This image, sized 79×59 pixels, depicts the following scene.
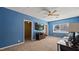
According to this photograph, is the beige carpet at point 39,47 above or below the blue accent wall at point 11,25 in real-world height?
below

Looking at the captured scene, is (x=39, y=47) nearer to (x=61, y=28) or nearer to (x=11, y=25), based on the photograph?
(x=61, y=28)

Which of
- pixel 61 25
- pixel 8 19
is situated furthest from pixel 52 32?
pixel 8 19

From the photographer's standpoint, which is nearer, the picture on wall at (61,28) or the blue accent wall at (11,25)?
the picture on wall at (61,28)

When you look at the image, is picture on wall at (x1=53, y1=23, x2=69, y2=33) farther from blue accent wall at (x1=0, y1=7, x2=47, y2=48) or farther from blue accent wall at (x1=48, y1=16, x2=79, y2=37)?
blue accent wall at (x1=0, y1=7, x2=47, y2=48)

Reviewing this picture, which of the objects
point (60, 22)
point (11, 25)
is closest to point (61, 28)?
point (60, 22)

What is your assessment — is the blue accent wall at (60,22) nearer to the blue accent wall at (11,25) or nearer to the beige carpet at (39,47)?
the beige carpet at (39,47)

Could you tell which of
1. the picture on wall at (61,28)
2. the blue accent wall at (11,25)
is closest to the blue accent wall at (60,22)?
the picture on wall at (61,28)

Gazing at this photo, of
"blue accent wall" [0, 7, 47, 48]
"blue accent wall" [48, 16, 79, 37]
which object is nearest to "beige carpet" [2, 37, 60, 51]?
"blue accent wall" [48, 16, 79, 37]

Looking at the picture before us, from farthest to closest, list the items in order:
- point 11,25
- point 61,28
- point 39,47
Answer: point 11,25
point 39,47
point 61,28

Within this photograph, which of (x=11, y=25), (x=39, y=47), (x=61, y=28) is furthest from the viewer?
(x=11, y=25)

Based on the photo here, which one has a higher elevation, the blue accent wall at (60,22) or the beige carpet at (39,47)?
the blue accent wall at (60,22)

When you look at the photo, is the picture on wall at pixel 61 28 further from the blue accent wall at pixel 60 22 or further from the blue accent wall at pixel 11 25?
the blue accent wall at pixel 11 25
